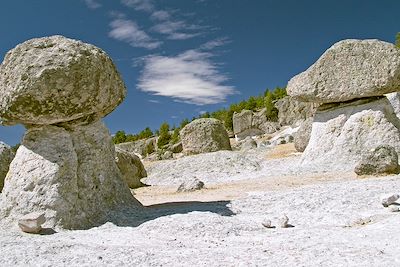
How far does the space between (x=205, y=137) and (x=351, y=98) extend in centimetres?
1174

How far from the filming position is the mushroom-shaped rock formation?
7.93 meters

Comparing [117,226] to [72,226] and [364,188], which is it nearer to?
[72,226]

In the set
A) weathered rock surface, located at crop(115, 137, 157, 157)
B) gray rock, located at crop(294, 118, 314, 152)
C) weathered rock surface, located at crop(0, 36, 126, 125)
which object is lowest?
gray rock, located at crop(294, 118, 314, 152)

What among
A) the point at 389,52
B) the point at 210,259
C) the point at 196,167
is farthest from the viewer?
the point at 196,167

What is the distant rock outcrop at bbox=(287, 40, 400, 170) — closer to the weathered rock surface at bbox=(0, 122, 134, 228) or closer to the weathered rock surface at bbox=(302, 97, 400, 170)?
the weathered rock surface at bbox=(302, 97, 400, 170)

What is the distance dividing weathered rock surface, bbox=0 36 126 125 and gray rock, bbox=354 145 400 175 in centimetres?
826

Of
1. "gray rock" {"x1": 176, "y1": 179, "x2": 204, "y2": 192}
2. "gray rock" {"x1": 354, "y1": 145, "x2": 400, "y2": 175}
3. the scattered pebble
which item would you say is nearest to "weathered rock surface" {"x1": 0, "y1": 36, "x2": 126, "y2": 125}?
the scattered pebble

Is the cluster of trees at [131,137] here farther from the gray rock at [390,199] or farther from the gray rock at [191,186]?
the gray rock at [390,199]

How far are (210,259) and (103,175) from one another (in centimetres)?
432

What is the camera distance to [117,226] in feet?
26.0

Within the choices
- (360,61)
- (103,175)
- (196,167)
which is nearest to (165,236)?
(103,175)

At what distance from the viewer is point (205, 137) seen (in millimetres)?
26797

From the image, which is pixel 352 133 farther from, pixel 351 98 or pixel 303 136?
pixel 303 136

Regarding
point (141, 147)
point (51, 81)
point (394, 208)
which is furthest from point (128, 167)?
point (141, 147)
